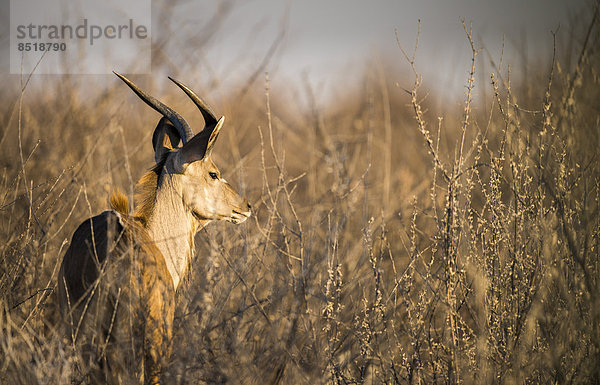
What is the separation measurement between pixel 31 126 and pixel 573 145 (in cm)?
549

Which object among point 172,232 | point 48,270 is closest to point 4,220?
point 48,270

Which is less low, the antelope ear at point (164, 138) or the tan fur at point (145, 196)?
the antelope ear at point (164, 138)

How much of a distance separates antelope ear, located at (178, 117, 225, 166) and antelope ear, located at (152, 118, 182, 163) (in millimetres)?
306

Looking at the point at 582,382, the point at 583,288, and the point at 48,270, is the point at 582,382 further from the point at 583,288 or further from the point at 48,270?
the point at 48,270

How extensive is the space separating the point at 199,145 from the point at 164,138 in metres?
0.61

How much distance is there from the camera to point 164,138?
5.43 m

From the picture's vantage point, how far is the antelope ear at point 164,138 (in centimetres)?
538

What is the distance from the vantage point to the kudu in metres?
3.64

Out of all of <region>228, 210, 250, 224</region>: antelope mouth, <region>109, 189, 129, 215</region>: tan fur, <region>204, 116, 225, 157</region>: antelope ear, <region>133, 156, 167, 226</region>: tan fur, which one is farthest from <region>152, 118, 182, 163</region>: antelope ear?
<region>228, 210, 250, 224</region>: antelope mouth

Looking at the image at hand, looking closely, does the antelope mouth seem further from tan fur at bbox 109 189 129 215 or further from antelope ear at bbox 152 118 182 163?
→ tan fur at bbox 109 189 129 215

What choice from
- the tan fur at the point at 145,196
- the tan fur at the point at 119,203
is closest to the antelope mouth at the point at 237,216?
the tan fur at the point at 145,196

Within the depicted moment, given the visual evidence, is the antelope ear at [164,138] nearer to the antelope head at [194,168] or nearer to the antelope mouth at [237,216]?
the antelope head at [194,168]

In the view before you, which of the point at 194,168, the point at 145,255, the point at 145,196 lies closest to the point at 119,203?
the point at 145,196

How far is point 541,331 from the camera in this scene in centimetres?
392
